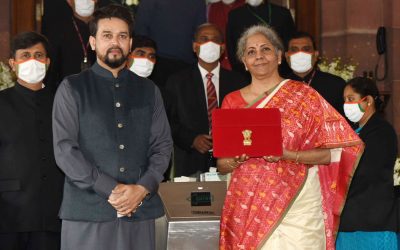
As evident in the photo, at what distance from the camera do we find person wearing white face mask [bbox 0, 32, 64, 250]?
5258 millimetres

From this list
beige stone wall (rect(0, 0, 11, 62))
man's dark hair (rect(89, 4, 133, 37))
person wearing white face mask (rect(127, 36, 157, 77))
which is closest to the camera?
man's dark hair (rect(89, 4, 133, 37))

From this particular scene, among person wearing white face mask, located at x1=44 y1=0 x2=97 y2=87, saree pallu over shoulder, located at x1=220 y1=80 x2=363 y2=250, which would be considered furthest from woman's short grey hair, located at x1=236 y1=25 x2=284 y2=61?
person wearing white face mask, located at x1=44 y1=0 x2=97 y2=87

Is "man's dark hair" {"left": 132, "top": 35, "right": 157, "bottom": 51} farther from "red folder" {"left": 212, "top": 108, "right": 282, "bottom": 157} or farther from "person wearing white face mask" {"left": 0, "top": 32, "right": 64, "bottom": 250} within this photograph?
"red folder" {"left": 212, "top": 108, "right": 282, "bottom": 157}

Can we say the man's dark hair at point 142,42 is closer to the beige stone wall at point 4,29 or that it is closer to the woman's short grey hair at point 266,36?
the beige stone wall at point 4,29

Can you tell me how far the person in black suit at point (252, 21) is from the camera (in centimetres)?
798

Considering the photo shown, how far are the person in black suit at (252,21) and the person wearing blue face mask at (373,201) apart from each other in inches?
68.4

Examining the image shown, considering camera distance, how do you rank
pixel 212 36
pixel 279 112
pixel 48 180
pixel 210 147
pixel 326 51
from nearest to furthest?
pixel 279 112, pixel 48 180, pixel 210 147, pixel 212 36, pixel 326 51

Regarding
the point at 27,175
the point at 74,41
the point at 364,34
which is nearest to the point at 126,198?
the point at 27,175

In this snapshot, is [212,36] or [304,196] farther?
[212,36]

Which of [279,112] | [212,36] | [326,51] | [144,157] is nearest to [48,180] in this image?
[144,157]

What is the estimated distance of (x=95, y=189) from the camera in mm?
4301

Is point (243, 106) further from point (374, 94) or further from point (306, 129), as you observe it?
point (374, 94)

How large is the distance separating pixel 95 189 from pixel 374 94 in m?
3.17

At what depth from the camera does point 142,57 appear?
7.21 metres
